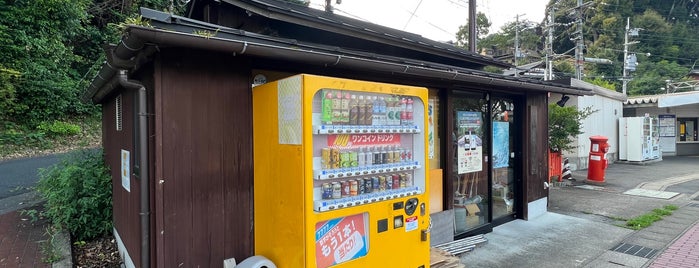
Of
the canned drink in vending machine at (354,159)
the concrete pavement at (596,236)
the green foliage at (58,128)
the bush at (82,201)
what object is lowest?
the concrete pavement at (596,236)

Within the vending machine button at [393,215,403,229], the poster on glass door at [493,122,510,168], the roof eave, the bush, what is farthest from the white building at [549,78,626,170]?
the bush

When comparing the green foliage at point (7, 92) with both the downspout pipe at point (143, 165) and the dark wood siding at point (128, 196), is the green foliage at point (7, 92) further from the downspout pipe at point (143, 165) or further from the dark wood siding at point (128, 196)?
the downspout pipe at point (143, 165)

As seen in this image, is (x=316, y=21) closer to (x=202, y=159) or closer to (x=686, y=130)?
(x=202, y=159)

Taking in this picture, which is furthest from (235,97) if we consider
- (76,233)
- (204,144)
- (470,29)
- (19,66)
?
(19,66)

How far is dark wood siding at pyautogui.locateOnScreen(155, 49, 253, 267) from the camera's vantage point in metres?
2.73

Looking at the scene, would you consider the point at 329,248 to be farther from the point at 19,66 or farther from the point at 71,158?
the point at 19,66

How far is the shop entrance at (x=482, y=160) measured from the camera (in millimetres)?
5281

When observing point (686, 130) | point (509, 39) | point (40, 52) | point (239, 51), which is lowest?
point (686, 130)

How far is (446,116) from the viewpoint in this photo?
501 cm

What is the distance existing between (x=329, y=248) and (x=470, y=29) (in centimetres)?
795

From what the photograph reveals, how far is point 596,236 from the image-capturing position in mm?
5473

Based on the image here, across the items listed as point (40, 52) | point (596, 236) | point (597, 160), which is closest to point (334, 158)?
point (596, 236)

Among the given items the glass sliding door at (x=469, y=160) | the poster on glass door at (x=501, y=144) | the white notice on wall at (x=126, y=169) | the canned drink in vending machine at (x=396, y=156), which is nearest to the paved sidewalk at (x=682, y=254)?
the glass sliding door at (x=469, y=160)

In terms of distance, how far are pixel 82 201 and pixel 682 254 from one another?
8.31m
